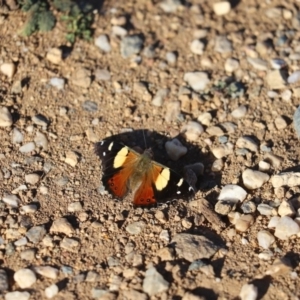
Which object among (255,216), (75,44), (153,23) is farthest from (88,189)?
(153,23)

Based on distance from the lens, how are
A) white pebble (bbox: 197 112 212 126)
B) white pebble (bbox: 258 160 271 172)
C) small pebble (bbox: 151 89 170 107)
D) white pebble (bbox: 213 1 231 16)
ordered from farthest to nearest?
1. white pebble (bbox: 213 1 231 16)
2. small pebble (bbox: 151 89 170 107)
3. white pebble (bbox: 197 112 212 126)
4. white pebble (bbox: 258 160 271 172)

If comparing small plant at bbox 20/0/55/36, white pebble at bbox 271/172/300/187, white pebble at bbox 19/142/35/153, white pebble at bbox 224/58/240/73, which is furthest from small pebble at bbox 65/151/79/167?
white pebble at bbox 224/58/240/73

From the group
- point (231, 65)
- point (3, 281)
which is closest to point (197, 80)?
point (231, 65)

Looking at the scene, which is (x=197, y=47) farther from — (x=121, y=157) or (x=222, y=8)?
(x=121, y=157)

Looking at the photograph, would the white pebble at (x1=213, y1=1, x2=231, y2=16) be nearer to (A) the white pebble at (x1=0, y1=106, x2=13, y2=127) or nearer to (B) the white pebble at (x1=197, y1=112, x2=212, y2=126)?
(B) the white pebble at (x1=197, y1=112, x2=212, y2=126)

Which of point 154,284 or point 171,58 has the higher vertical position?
point 171,58

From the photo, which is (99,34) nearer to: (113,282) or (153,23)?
(153,23)

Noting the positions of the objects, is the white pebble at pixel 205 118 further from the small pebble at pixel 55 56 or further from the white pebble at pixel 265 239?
the small pebble at pixel 55 56
